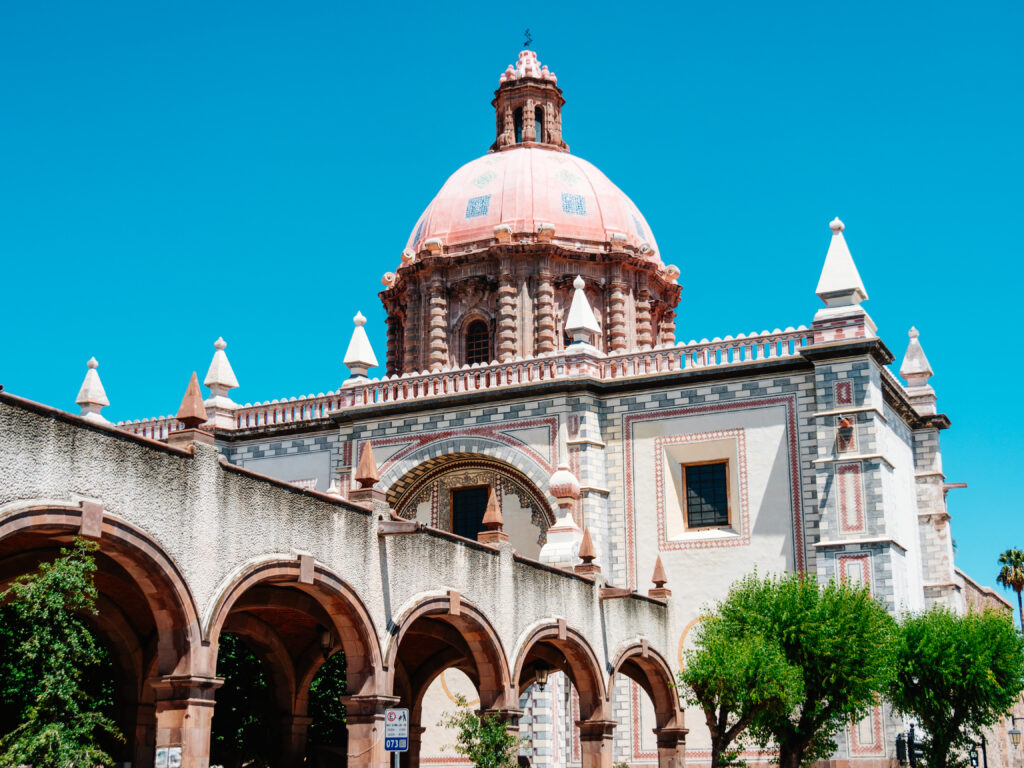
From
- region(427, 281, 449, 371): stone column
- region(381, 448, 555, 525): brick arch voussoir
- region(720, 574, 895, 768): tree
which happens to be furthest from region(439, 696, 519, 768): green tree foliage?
region(427, 281, 449, 371): stone column

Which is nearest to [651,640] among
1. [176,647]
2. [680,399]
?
[680,399]

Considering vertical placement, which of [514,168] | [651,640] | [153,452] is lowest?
[651,640]

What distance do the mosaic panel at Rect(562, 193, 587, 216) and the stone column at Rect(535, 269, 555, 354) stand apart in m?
2.64

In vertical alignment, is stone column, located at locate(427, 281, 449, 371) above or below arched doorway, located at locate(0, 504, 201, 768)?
above

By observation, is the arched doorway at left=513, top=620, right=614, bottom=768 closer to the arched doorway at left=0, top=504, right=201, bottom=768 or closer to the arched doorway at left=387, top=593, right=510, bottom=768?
the arched doorway at left=387, top=593, right=510, bottom=768

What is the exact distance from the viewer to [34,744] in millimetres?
13594

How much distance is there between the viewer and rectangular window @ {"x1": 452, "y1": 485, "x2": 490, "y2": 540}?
3522cm

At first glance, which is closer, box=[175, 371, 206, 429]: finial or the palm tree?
box=[175, 371, 206, 429]: finial

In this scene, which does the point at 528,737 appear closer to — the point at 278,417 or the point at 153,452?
the point at 278,417

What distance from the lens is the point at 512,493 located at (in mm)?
34656

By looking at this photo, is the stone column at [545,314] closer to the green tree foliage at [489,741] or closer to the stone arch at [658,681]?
the stone arch at [658,681]

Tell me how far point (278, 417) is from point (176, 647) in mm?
22100

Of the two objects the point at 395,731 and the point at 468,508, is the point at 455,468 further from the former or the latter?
the point at 395,731

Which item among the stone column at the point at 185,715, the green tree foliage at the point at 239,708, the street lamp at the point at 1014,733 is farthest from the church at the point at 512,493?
the street lamp at the point at 1014,733
